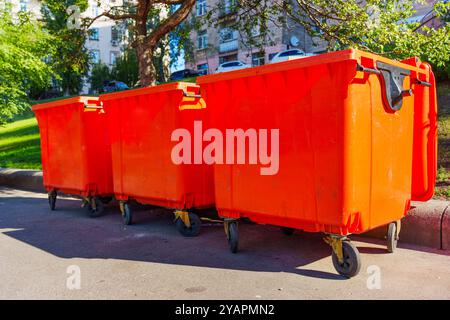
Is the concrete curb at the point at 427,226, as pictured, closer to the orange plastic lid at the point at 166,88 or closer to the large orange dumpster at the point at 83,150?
the orange plastic lid at the point at 166,88

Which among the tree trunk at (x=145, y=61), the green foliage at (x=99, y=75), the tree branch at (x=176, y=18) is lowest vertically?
the tree trunk at (x=145, y=61)

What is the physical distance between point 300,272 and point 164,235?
6.82 feet

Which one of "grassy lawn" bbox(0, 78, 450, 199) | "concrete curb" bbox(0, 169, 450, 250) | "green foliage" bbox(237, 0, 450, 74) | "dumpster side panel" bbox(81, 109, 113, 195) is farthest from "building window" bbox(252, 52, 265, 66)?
"concrete curb" bbox(0, 169, 450, 250)

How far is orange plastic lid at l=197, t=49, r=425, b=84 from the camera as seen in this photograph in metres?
3.39

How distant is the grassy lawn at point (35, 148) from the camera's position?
593 centimetres

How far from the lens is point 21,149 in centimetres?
1490

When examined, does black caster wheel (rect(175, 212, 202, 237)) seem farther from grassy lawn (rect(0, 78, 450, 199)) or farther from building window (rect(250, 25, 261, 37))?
building window (rect(250, 25, 261, 37))

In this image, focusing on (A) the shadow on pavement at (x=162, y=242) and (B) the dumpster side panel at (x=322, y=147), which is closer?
(B) the dumpster side panel at (x=322, y=147)

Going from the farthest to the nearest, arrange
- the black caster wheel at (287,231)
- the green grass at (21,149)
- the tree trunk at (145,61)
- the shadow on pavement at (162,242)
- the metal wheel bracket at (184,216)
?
1. the green grass at (21,149)
2. the tree trunk at (145,61)
3. the metal wheel bracket at (184,216)
4. the black caster wheel at (287,231)
5. the shadow on pavement at (162,242)

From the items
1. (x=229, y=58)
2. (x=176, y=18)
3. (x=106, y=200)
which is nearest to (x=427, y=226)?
(x=106, y=200)

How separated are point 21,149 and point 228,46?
25.5 m

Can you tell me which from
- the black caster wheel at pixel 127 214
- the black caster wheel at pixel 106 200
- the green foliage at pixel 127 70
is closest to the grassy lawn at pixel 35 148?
the black caster wheel at pixel 127 214

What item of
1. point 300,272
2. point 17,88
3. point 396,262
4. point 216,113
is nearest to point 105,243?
point 216,113

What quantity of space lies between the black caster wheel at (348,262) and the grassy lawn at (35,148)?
2.17m
